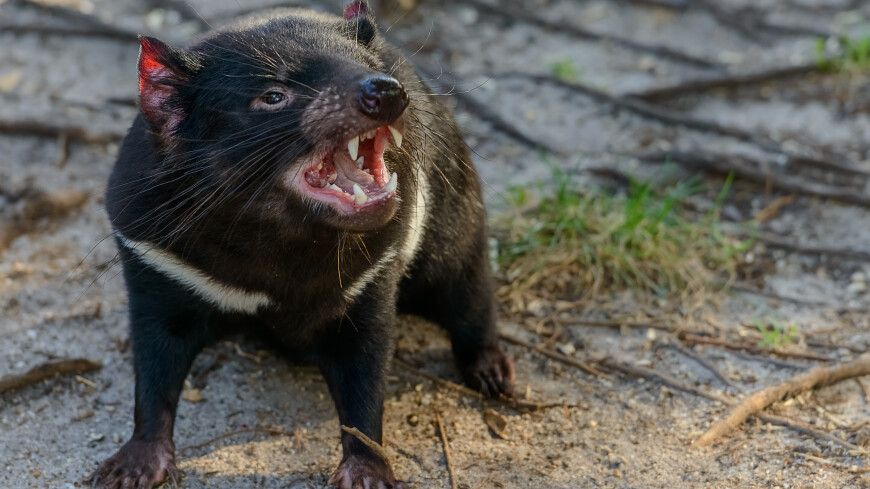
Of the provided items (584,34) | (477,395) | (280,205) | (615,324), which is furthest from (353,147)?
(584,34)

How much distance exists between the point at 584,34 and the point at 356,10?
3589 mm

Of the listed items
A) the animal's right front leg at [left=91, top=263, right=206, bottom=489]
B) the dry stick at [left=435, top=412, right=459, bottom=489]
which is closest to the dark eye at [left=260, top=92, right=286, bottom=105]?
the animal's right front leg at [left=91, top=263, right=206, bottom=489]

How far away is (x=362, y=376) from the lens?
279 cm

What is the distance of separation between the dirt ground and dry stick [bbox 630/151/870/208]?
0.03m

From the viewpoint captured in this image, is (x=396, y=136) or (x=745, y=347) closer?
(x=396, y=136)

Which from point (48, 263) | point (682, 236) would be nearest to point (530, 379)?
point (682, 236)

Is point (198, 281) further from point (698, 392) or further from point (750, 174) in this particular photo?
point (750, 174)

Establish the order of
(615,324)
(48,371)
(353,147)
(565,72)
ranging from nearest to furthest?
(353,147) < (48,371) < (615,324) < (565,72)

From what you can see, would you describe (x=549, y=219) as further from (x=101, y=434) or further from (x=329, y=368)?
(x=101, y=434)

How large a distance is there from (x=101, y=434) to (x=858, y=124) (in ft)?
13.8

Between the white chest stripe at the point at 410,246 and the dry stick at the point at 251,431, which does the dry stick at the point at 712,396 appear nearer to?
the white chest stripe at the point at 410,246

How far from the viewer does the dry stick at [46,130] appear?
15.1 feet

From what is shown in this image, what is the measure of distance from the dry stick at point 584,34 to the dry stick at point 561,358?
2904 millimetres

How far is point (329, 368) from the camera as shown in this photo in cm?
285
